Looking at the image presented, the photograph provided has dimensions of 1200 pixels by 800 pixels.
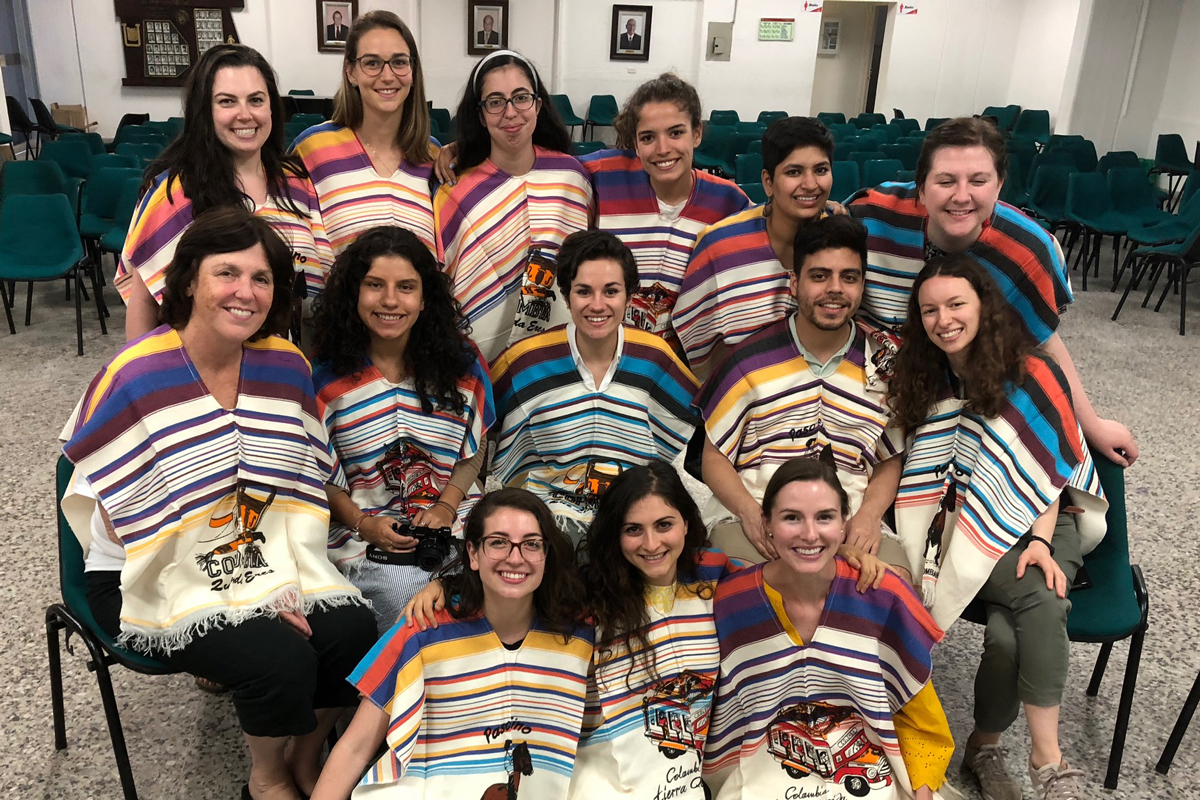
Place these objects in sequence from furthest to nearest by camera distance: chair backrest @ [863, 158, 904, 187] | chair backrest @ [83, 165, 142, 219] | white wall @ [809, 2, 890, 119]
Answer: white wall @ [809, 2, 890, 119] < chair backrest @ [863, 158, 904, 187] < chair backrest @ [83, 165, 142, 219]

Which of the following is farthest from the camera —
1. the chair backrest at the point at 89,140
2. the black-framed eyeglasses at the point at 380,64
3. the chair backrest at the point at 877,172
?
the chair backrest at the point at 89,140

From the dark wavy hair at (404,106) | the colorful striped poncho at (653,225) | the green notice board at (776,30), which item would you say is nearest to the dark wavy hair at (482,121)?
the dark wavy hair at (404,106)

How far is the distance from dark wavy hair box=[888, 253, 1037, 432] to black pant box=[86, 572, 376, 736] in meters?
1.58

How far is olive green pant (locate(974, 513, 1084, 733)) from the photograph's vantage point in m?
2.21

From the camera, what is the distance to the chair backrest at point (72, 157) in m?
7.69

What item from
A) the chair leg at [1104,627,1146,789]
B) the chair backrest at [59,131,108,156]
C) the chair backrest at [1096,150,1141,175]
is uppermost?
the chair backrest at [1096,150,1141,175]

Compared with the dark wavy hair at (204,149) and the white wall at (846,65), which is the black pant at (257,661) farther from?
the white wall at (846,65)

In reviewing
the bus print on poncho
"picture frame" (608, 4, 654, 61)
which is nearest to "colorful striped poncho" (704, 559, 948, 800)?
the bus print on poncho

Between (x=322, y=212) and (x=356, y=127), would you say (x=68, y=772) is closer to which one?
(x=322, y=212)

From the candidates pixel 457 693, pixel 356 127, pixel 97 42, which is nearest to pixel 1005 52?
pixel 97 42

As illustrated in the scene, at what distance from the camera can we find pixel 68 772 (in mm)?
2359

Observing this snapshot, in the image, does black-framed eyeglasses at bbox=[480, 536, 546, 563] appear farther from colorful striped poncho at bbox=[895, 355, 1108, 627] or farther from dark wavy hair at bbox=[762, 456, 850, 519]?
colorful striped poncho at bbox=[895, 355, 1108, 627]

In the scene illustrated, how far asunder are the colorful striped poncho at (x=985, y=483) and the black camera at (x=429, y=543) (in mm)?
1206

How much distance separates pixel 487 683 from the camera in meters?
2.02
